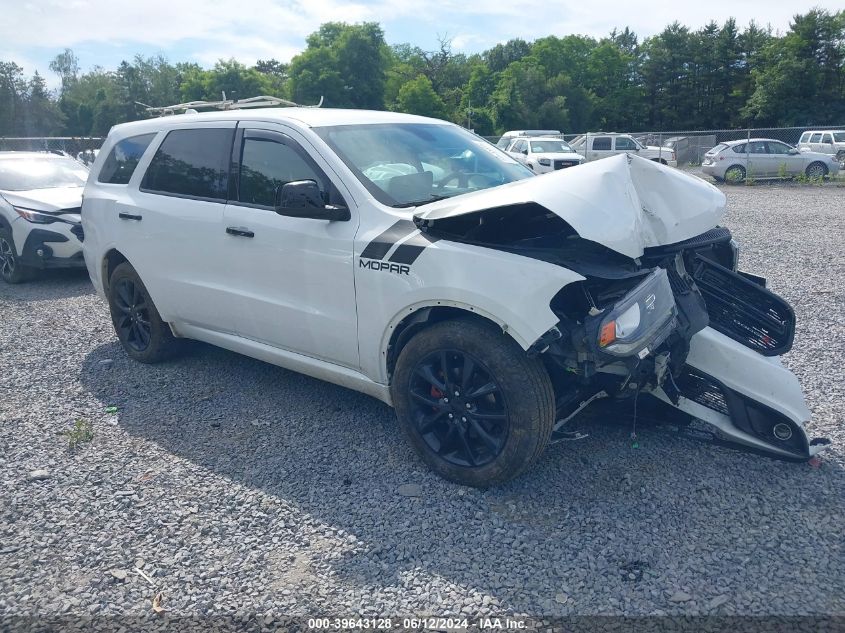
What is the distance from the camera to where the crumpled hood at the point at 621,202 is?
10.5ft

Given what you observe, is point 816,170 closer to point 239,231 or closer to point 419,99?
point 239,231

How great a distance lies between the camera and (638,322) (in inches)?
123

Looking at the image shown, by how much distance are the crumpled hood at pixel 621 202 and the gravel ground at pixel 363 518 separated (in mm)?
1309

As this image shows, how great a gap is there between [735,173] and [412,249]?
77.8ft

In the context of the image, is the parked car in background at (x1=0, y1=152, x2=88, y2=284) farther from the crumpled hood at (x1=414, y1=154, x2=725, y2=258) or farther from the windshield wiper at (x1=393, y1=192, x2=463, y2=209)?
the crumpled hood at (x1=414, y1=154, x2=725, y2=258)

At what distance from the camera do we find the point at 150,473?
3.95 meters

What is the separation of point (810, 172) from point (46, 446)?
25.9 meters

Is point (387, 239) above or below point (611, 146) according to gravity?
below

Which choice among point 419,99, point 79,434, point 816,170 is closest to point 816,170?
point 816,170

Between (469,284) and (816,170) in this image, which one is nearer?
(469,284)

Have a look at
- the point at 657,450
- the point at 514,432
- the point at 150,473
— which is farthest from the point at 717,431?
the point at 150,473

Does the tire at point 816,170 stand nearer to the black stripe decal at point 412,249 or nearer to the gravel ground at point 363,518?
the gravel ground at point 363,518

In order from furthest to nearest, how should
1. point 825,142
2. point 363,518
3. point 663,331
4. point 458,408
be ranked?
point 825,142 → point 458,408 → point 363,518 → point 663,331

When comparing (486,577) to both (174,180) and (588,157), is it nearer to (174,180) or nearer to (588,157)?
(174,180)
